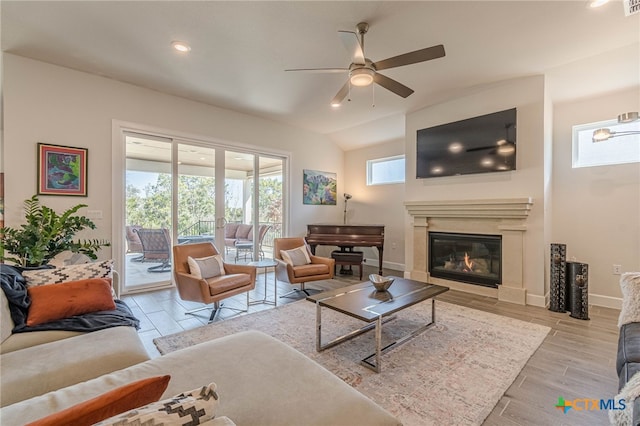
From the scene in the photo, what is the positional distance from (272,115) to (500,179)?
3961 millimetres

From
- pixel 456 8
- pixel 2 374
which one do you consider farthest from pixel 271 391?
pixel 456 8

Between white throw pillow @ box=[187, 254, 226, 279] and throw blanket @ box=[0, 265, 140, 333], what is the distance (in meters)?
1.20

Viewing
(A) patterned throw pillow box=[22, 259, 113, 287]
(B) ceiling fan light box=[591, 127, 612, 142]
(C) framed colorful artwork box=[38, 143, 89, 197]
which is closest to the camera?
(A) patterned throw pillow box=[22, 259, 113, 287]

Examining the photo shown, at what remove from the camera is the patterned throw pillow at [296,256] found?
403cm

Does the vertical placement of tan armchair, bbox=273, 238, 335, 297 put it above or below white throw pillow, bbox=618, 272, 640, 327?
below

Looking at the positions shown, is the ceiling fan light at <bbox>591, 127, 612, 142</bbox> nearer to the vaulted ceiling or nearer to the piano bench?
the vaulted ceiling

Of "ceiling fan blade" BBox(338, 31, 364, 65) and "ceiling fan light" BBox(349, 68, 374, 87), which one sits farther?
"ceiling fan light" BBox(349, 68, 374, 87)

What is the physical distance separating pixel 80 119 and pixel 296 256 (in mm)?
3429

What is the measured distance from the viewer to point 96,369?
4.74 ft

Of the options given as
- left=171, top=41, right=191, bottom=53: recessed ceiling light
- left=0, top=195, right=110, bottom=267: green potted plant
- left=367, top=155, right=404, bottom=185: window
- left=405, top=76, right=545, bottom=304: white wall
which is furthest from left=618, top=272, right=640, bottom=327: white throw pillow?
left=0, top=195, right=110, bottom=267: green potted plant

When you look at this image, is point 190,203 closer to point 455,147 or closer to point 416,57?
point 416,57

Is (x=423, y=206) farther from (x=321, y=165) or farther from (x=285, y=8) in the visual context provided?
(x=285, y=8)

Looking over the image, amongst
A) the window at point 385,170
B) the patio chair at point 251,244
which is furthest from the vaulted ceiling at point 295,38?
the patio chair at point 251,244

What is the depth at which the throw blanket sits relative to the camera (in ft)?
5.90
